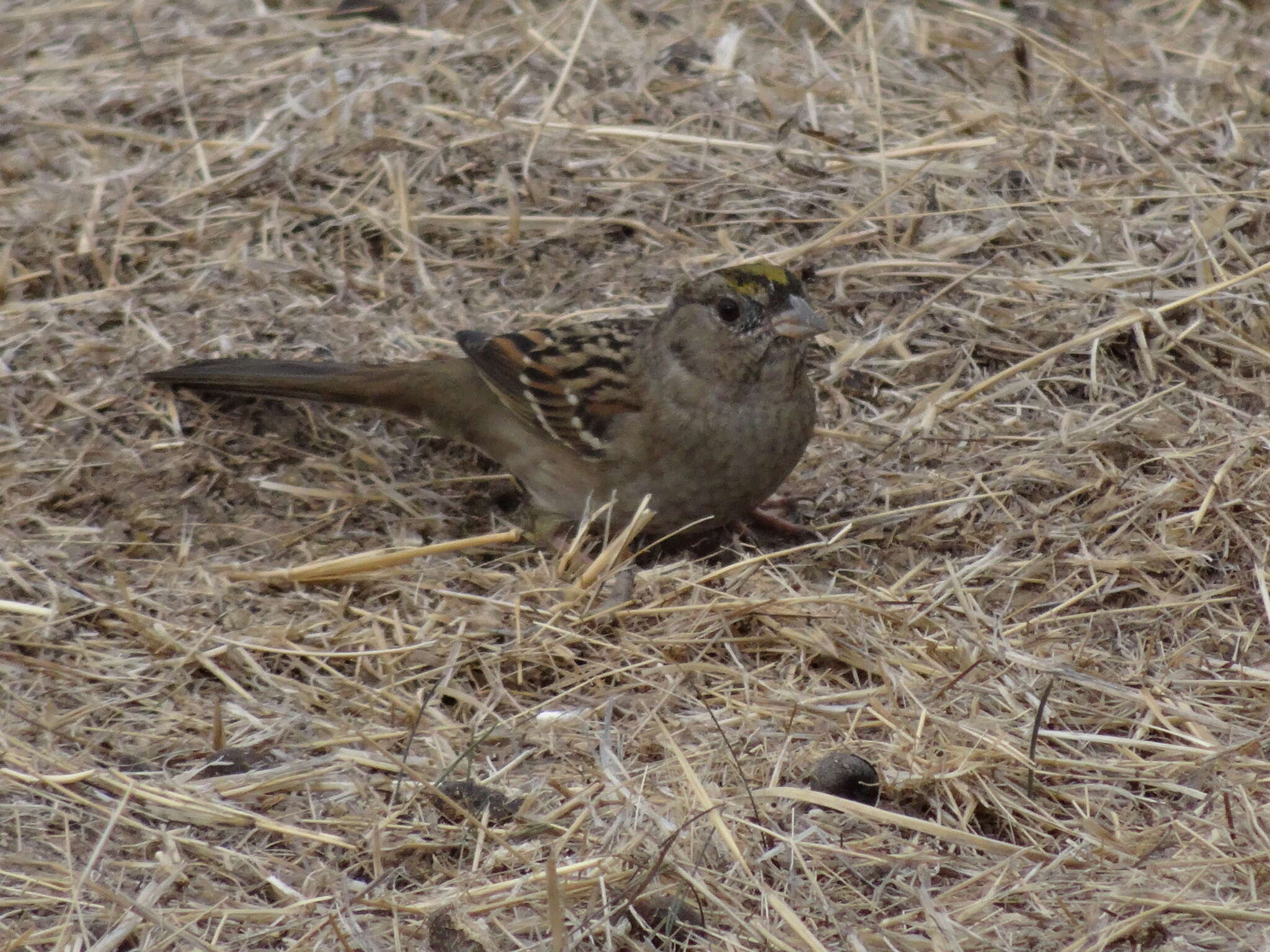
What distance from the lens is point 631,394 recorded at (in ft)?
13.6

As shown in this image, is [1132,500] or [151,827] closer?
[151,827]

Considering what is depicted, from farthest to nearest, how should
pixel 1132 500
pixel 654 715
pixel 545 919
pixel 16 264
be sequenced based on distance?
pixel 16 264 → pixel 1132 500 → pixel 654 715 → pixel 545 919

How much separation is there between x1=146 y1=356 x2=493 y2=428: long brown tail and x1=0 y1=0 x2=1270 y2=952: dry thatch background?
0.56 feet

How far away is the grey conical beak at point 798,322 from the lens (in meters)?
3.86

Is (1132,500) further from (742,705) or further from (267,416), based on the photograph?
(267,416)

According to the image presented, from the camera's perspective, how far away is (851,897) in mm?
2764

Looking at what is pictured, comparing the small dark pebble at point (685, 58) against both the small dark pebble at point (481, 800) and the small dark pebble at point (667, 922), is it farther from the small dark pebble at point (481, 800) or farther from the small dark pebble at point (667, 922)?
the small dark pebble at point (667, 922)

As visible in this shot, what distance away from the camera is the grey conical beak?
152 inches

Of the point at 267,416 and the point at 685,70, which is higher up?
the point at 685,70

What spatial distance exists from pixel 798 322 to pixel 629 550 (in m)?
0.78

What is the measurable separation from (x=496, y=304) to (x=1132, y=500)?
203 centimetres

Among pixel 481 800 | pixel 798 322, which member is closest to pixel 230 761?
pixel 481 800

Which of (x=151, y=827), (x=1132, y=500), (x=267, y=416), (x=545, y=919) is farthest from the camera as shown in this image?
(x=267, y=416)

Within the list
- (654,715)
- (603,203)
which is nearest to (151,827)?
(654,715)
